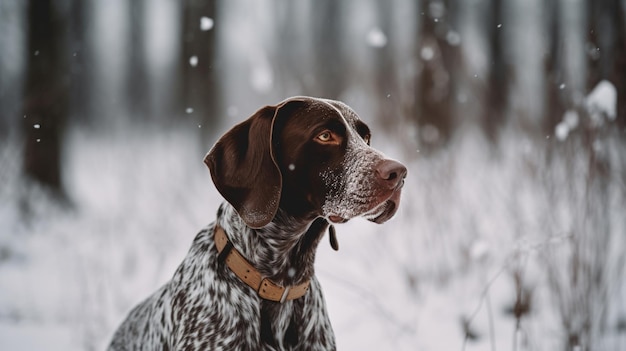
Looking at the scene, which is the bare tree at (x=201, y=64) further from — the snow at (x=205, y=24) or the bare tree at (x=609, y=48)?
the bare tree at (x=609, y=48)

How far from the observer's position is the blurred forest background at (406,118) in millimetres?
3650

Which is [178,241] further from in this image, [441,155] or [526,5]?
[526,5]

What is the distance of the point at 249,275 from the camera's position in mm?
2164

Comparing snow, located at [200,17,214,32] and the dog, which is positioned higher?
snow, located at [200,17,214,32]

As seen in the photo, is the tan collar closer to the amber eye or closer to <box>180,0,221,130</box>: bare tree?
the amber eye

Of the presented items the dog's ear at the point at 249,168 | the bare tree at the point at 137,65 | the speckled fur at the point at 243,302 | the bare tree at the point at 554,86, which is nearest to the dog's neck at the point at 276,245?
the speckled fur at the point at 243,302

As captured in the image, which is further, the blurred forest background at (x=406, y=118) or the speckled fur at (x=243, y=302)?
the blurred forest background at (x=406, y=118)

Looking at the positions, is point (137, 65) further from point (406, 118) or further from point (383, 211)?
point (383, 211)

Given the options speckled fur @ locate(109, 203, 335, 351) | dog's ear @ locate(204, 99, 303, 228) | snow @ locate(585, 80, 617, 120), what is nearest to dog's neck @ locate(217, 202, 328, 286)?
speckled fur @ locate(109, 203, 335, 351)

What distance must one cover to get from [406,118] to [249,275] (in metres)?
3.46

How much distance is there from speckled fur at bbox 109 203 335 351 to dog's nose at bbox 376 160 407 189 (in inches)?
16.7

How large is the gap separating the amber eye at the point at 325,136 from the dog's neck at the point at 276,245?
0.33 m

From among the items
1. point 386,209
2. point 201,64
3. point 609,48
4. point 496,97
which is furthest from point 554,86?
point 201,64

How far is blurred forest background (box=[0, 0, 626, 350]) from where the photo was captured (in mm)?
3650
